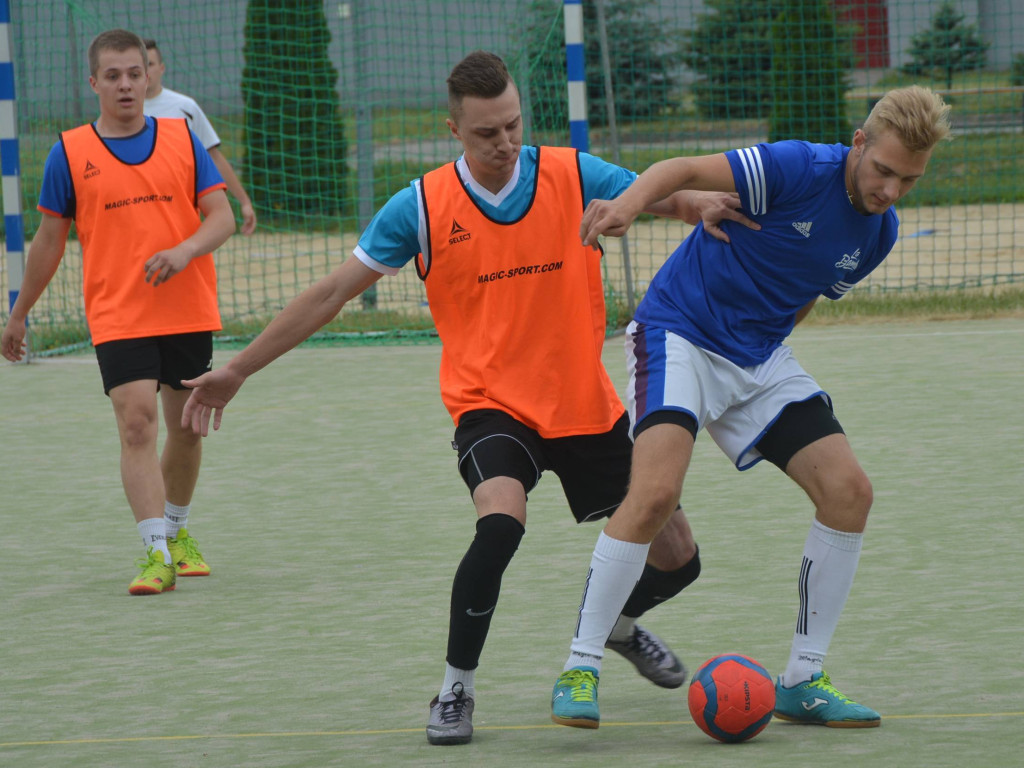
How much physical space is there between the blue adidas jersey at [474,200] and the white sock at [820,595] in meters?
1.03

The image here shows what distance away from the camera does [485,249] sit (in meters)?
3.98

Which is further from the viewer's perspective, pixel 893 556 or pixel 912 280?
pixel 912 280

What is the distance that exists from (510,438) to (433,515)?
8.26 ft

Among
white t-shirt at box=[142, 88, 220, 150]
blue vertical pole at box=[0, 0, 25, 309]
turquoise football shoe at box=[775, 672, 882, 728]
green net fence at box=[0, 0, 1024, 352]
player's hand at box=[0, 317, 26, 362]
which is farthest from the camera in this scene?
green net fence at box=[0, 0, 1024, 352]

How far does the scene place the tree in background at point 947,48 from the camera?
17.5 metres

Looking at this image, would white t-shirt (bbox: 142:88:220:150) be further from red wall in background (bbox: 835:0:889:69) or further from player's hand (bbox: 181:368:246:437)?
red wall in background (bbox: 835:0:889:69)

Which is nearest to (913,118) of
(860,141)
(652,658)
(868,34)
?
(860,141)

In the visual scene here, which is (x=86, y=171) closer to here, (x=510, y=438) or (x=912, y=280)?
(x=510, y=438)

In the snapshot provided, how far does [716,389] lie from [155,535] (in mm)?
2330

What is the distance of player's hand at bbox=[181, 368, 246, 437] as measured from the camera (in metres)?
3.91

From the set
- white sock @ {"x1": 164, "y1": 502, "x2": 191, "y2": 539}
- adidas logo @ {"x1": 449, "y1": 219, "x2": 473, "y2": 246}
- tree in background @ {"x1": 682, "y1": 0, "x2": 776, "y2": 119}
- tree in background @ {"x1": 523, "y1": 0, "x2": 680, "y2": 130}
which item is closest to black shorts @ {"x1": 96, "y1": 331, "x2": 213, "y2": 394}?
white sock @ {"x1": 164, "y1": 502, "x2": 191, "y2": 539}

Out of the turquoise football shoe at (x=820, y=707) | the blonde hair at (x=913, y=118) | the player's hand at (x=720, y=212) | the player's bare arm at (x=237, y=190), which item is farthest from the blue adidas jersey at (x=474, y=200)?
the player's bare arm at (x=237, y=190)

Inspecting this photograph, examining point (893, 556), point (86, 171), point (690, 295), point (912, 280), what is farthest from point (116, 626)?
point (912, 280)

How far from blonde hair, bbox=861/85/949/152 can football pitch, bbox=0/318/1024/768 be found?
1.34 meters
